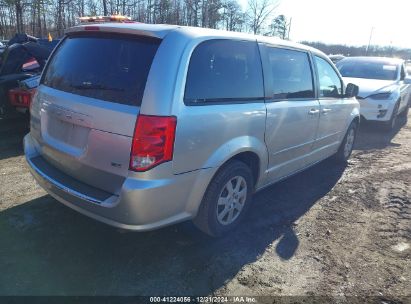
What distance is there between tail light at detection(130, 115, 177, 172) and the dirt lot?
0.97 metres

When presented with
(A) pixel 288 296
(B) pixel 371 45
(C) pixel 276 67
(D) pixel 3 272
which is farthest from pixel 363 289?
(B) pixel 371 45

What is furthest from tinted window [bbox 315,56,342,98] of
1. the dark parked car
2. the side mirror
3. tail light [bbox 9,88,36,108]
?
the dark parked car

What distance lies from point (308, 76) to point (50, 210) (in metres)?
3.37

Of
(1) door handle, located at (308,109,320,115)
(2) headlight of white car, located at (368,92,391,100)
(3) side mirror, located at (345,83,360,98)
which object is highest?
(3) side mirror, located at (345,83,360,98)

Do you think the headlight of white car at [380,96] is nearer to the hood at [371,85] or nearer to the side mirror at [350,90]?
the hood at [371,85]

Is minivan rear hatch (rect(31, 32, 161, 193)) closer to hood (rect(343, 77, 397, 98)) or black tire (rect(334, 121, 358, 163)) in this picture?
black tire (rect(334, 121, 358, 163))

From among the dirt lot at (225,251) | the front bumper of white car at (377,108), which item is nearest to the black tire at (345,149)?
the dirt lot at (225,251)

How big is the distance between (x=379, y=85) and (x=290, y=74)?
18.8ft

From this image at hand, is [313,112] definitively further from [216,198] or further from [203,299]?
[203,299]

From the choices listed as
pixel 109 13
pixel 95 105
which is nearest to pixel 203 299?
pixel 95 105

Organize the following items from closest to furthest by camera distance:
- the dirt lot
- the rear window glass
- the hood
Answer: the rear window glass < the dirt lot < the hood

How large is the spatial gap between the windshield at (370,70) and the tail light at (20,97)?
7.74 meters

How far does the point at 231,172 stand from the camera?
Result: 333 cm

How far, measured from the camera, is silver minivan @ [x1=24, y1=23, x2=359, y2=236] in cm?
264
